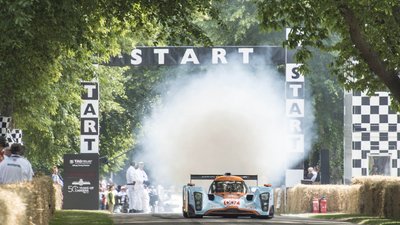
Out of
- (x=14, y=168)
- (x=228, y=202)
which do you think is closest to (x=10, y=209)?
(x=14, y=168)

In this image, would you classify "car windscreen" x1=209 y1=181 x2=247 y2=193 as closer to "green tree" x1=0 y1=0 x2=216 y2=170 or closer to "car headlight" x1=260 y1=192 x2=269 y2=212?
"car headlight" x1=260 y1=192 x2=269 y2=212

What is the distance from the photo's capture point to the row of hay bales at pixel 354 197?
29.3 meters

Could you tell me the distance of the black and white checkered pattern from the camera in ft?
126

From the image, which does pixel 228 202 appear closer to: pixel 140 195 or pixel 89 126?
pixel 89 126

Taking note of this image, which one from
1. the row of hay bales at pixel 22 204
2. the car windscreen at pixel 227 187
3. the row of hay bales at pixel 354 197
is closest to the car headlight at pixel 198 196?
the car windscreen at pixel 227 187

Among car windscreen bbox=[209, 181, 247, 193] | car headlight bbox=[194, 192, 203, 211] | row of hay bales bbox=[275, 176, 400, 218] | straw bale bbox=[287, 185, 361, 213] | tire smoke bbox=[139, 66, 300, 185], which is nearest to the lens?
car headlight bbox=[194, 192, 203, 211]

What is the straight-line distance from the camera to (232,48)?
40000mm

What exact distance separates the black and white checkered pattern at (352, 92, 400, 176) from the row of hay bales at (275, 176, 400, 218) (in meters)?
1.44

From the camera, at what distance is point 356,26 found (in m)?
24.8

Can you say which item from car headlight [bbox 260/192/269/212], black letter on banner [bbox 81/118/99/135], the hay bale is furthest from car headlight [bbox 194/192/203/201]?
the hay bale

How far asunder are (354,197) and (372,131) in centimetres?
509

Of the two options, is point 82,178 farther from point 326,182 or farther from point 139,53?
point 326,182

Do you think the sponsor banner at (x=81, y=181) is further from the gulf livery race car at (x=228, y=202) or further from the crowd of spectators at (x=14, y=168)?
the crowd of spectators at (x=14, y=168)

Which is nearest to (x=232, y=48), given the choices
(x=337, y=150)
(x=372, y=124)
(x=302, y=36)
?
(x=372, y=124)
